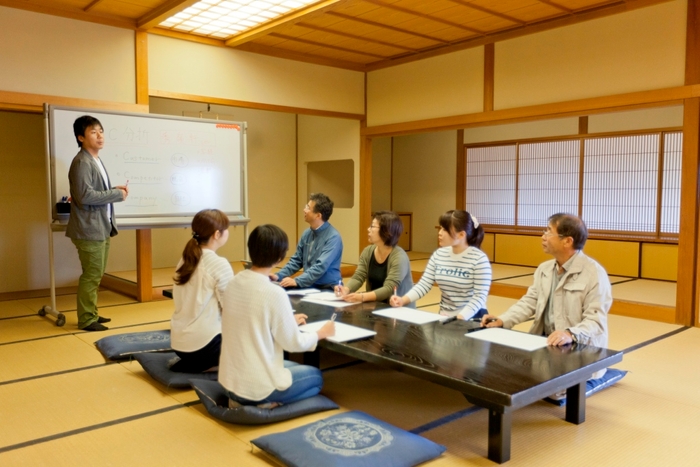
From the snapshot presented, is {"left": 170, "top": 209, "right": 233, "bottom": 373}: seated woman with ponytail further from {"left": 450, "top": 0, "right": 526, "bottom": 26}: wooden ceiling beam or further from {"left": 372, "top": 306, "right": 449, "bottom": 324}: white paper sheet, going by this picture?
{"left": 450, "top": 0, "right": 526, "bottom": 26}: wooden ceiling beam

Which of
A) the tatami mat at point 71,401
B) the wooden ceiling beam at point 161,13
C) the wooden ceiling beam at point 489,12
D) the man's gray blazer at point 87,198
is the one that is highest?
the wooden ceiling beam at point 489,12

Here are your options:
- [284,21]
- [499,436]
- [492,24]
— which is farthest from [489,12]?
[499,436]

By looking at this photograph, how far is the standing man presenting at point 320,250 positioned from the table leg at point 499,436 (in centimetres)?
178

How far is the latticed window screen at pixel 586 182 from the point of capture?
6457mm

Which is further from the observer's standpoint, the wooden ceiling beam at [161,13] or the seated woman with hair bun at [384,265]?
the wooden ceiling beam at [161,13]

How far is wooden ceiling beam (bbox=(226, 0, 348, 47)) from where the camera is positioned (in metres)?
4.39

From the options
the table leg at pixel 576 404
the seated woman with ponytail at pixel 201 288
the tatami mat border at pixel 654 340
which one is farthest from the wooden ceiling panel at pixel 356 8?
the table leg at pixel 576 404

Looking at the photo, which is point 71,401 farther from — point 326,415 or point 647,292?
point 647,292

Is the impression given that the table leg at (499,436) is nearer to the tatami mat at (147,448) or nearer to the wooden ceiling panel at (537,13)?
the tatami mat at (147,448)

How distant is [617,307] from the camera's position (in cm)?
475

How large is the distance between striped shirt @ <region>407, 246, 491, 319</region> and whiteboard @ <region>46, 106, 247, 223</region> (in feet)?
8.92

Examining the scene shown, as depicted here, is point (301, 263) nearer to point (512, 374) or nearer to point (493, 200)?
point (512, 374)

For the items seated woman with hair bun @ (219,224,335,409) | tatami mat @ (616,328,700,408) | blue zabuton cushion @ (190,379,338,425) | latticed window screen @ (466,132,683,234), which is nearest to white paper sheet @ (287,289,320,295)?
blue zabuton cushion @ (190,379,338,425)

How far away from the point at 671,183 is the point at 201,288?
574 cm
